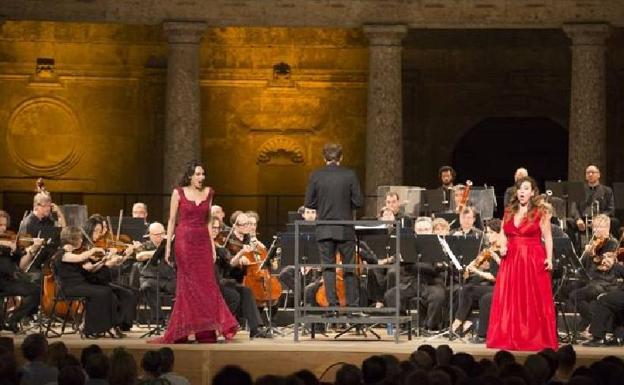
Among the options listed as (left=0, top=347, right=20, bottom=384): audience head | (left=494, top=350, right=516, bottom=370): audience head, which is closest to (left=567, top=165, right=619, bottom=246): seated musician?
(left=494, top=350, right=516, bottom=370): audience head

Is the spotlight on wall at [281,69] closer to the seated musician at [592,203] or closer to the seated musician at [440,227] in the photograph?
the seated musician at [592,203]

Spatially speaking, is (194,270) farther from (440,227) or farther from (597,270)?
(597,270)

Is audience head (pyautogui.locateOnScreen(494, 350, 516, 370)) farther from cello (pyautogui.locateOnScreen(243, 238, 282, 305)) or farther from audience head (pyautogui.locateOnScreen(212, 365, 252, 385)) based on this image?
Answer: cello (pyautogui.locateOnScreen(243, 238, 282, 305))

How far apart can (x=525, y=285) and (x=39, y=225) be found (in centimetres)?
618

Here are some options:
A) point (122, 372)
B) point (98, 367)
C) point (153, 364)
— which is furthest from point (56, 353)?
point (122, 372)

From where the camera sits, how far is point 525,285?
16875 mm

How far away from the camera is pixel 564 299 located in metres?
18.6

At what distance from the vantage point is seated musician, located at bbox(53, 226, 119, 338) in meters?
17.7

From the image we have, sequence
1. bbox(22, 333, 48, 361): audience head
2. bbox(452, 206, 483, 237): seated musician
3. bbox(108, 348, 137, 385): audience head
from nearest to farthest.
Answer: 1. bbox(108, 348, 137, 385): audience head
2. bbox(22, 333, 48, 361): audience head
3. bbox(452, 206, 483, 237): seated musician

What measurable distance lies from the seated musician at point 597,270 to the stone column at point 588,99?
8.62 m

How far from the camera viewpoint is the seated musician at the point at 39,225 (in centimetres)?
1856

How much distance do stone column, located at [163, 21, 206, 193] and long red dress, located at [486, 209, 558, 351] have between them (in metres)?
10.8

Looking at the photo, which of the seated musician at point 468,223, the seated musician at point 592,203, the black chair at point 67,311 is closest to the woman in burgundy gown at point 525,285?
the seated musician at point 468,223

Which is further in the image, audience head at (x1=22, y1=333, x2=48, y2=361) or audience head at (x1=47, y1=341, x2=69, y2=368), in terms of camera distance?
audience head at (x1=22, y1=333, x2=48, y2=361)
